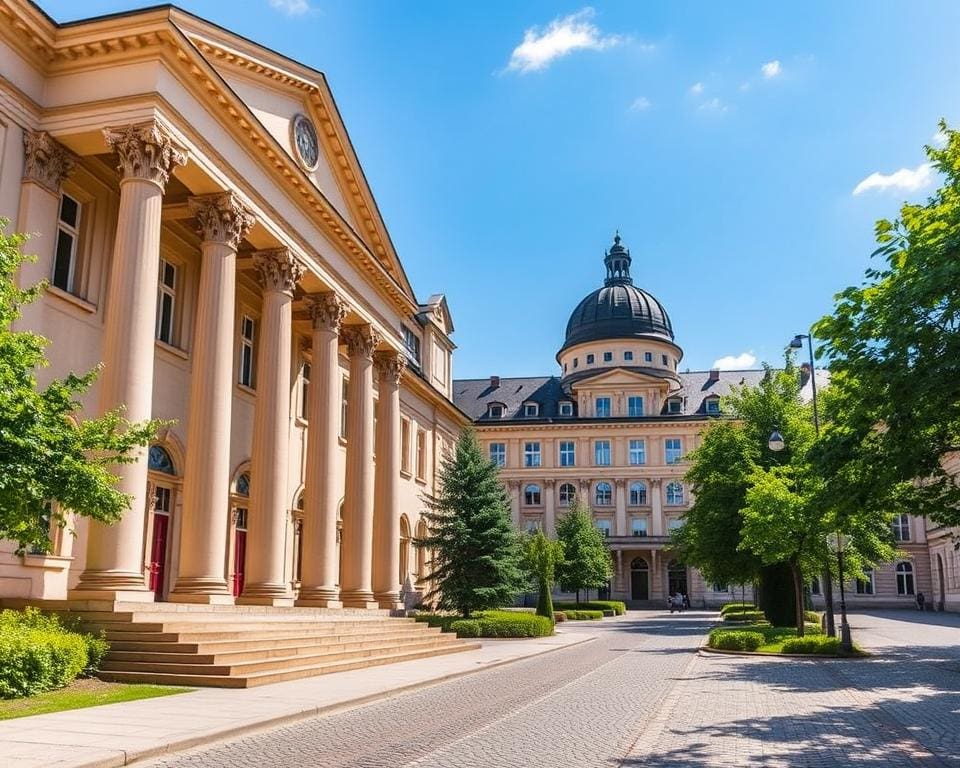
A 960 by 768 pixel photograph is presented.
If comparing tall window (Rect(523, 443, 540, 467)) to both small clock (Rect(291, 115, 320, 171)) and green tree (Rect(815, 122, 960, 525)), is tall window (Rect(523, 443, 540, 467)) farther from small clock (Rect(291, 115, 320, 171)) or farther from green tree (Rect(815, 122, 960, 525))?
green tree (Rect(815, 122, 960, 525))

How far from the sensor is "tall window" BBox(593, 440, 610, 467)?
8425cm

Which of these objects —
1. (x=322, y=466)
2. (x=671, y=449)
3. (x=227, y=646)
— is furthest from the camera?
(x=671, y=449)

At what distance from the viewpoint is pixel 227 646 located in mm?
16969

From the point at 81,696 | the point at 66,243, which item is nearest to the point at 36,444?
the point at 81,696

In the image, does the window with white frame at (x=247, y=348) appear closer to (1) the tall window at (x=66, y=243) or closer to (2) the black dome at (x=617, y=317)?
(1) the tall window at (x=66, y=243)

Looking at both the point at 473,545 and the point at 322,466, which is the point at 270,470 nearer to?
the point at 322,466

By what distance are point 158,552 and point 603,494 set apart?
207 ft

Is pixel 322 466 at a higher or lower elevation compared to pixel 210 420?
lower

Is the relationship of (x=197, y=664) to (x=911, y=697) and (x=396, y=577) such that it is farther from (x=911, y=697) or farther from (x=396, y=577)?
(x=396, y=577)

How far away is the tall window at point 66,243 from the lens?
20.4m

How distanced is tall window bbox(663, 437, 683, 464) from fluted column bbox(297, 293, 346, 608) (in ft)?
192

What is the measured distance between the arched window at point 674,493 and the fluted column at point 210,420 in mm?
66248

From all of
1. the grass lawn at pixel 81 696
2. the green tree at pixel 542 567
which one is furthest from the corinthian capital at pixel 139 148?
the green tree at pixel 542 567

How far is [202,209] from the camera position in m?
22.0
